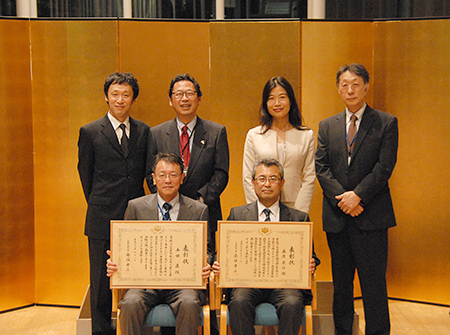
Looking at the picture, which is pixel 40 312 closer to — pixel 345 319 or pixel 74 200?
pixel 74 200

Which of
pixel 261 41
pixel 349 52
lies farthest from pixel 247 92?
pixel 349 52

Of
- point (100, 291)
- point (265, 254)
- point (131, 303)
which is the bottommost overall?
point (100, 291)

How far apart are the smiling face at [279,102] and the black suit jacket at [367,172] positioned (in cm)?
37

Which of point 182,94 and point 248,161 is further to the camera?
point 248,161

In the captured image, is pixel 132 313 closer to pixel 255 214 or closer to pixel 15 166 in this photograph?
pixel 255 214

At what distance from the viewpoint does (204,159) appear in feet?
11.2

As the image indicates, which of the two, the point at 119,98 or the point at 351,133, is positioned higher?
the point at 119,98

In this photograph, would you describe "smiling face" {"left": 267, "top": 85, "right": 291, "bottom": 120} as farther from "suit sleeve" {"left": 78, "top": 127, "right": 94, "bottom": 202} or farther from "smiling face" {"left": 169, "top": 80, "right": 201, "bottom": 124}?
"suit sleeve" {"left": 78, "top": 127, "right": 94, "bottom": 202}

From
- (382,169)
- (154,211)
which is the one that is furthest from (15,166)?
(382,169)

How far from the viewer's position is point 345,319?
11.0 feet

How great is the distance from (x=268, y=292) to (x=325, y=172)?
84 centimetres

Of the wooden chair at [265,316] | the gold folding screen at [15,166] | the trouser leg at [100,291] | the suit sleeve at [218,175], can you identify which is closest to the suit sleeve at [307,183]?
the suit sleeve at [218,175]

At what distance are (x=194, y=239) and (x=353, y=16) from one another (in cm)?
300

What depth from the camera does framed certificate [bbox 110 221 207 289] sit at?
9.34 ft
